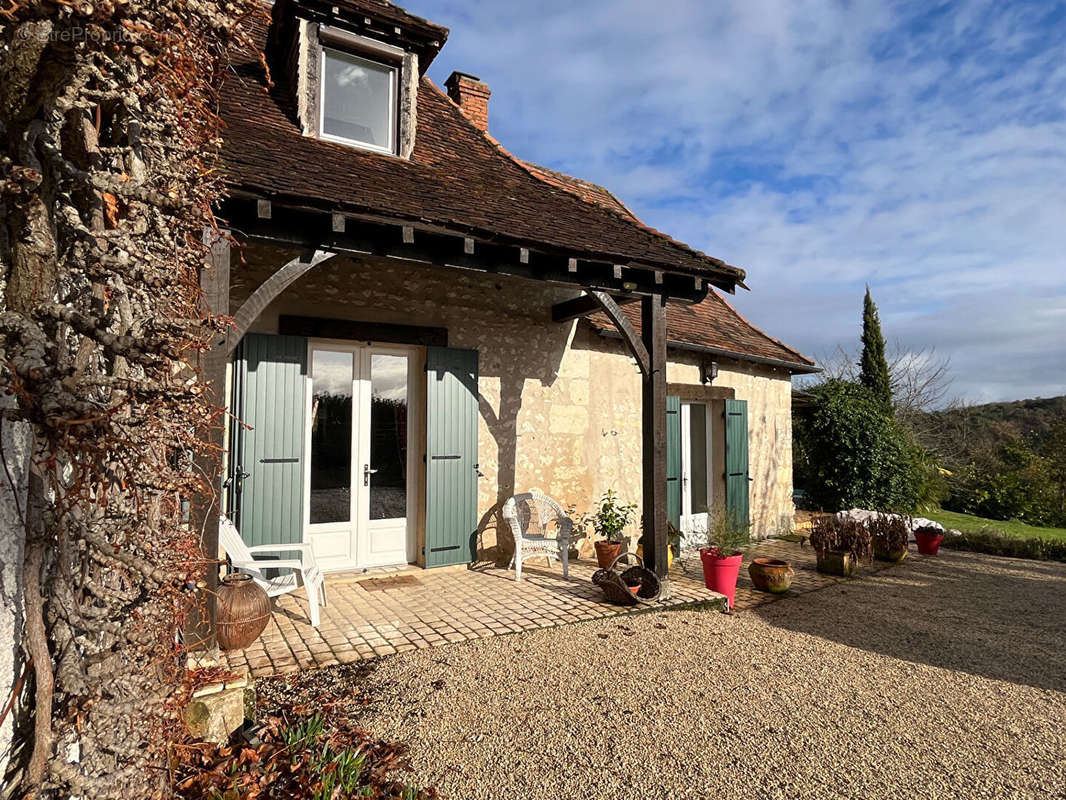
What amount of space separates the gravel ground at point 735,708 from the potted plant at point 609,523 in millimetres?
1303

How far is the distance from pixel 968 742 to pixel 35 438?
3939 millimetres

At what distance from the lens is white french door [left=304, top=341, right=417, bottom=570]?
5.38 m

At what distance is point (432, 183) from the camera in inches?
198

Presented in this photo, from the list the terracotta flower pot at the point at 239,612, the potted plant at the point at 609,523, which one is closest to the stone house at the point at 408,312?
the potted plant at the point at 609,523

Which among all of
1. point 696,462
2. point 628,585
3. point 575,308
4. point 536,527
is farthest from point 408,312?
point 696,462

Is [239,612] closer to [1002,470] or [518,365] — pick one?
[518,365]

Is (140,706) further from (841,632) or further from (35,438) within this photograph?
(841,632)

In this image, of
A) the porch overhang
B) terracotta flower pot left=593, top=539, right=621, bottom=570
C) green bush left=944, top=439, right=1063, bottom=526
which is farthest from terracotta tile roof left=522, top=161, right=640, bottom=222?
green bush left=944, top=439, right=1063, bottom=526

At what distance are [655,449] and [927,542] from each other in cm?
527

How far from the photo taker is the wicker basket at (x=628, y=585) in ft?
15.3

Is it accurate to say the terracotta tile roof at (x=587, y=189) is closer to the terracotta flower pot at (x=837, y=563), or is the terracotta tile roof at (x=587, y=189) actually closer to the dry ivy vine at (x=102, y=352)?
the terracotta flower pot at (x=837, y=563)

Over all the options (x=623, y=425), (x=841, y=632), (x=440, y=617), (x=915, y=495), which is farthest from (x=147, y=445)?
(x=915, y=495)

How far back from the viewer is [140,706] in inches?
66.0

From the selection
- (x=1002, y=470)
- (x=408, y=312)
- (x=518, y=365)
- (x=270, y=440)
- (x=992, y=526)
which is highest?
(x=408, y=312)
